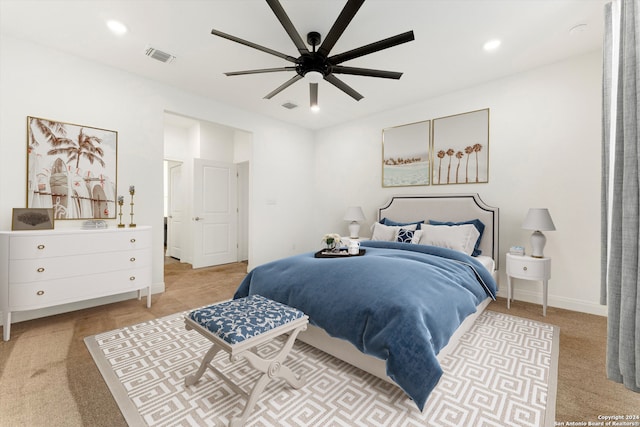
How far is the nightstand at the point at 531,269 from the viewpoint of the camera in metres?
2.91

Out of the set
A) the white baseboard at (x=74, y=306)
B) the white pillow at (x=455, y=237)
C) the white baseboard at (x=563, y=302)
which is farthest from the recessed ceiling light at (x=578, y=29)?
the white baseboard at (x=74, y=306)

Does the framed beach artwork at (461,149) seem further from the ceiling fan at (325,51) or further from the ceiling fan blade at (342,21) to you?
the ceiling fan blade at (342,21)

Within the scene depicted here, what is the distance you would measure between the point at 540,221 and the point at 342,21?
2.79 m

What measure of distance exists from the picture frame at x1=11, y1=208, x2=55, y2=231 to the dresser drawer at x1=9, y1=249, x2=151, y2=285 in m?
0.47

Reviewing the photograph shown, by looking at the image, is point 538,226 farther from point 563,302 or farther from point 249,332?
point 249,332

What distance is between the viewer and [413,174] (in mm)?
4344

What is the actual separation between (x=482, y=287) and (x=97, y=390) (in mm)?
2967

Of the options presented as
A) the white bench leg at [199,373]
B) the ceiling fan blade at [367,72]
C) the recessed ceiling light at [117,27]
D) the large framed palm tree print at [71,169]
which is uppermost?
the recessed ceiling light at [117,27]

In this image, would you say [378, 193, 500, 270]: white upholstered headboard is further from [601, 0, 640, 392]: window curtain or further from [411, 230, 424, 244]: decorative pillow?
[601, 0, 640, 392]: window curtain

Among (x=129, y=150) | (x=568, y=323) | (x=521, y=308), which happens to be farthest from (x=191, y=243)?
(x=568, y=323)

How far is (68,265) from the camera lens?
2.66m

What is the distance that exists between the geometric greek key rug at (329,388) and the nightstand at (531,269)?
30.5 inches

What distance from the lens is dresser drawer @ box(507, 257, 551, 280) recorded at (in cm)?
291

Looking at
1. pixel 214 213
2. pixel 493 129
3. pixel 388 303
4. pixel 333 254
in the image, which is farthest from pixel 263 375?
pixel 214 213
